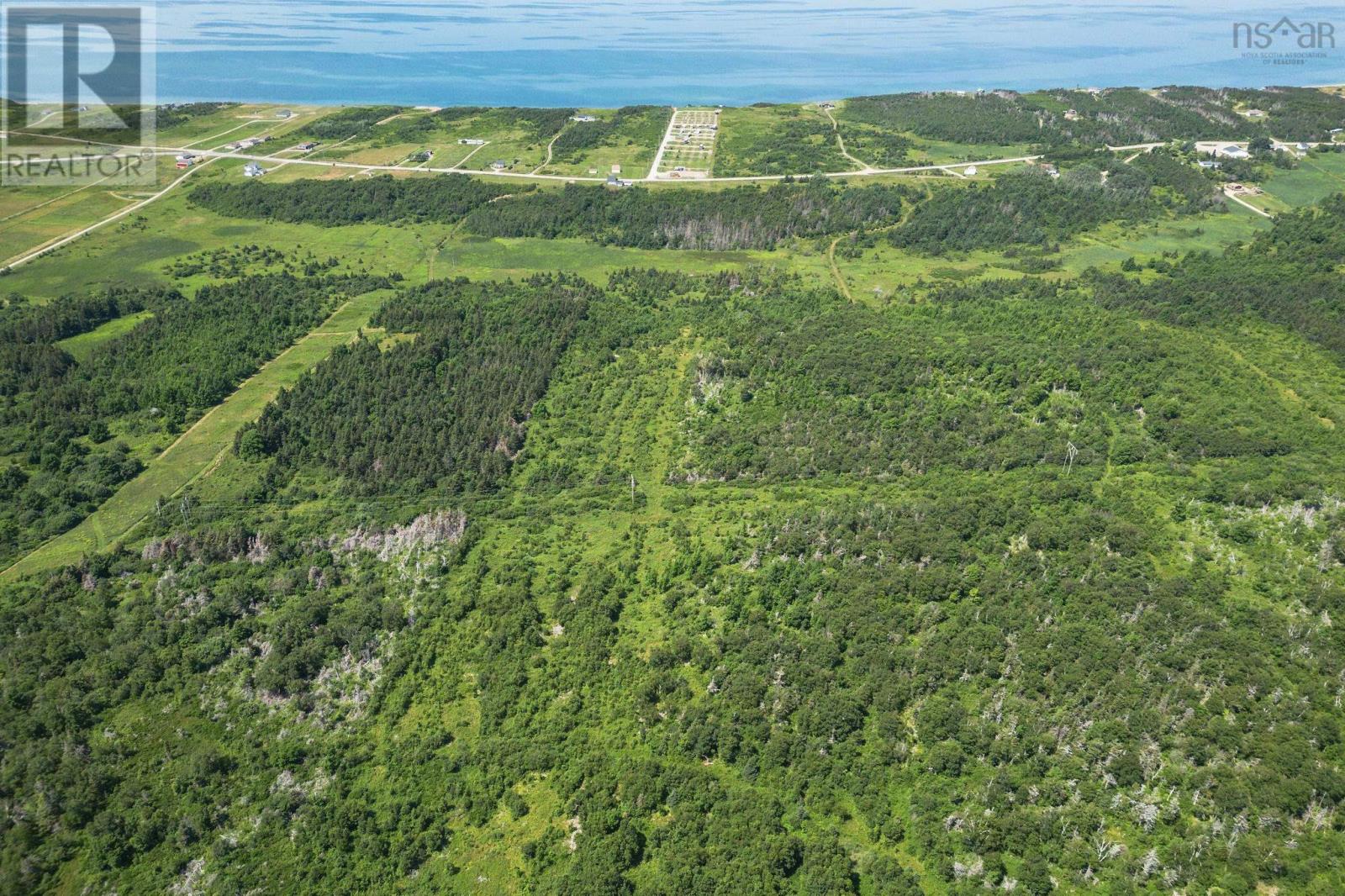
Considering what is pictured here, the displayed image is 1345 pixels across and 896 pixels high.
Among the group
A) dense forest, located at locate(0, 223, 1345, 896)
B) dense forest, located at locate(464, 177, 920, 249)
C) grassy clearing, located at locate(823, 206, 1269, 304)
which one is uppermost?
dense forest, located at locate(464, 177, 920, 249)

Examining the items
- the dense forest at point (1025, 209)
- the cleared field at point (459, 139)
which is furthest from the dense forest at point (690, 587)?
the cleared field at point (459, 139)

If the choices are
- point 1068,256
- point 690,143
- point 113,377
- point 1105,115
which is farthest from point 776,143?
point 113,377

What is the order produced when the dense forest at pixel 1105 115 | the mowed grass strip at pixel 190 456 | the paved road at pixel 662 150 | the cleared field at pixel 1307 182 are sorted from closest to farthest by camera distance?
the mowed grass strip at pixel 190 456
the cleared field at pixel 1307 182
the paved road at pixel 662 150
the dense forest at pixel 1105 115

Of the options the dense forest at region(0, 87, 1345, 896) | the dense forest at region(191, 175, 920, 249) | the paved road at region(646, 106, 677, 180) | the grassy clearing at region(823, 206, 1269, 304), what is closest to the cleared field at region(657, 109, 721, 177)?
the paved road at region(646, 106, 677, 180)

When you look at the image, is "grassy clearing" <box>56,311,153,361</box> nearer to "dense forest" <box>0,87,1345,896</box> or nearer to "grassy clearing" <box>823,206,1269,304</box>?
"dense forest" <box>0,87,1345,896</box>

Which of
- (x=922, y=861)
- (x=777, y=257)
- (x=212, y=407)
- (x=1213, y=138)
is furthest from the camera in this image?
(x=1213, y=138)

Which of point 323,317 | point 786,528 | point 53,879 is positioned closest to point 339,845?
point 53,879

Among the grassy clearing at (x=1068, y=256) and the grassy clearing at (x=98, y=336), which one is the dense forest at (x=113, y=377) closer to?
the grassy clearing at (x=98, y=336)

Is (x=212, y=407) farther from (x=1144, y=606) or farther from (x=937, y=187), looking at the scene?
(x=937, y=187)
